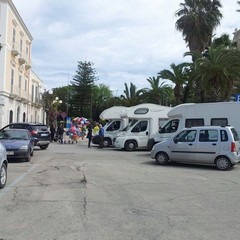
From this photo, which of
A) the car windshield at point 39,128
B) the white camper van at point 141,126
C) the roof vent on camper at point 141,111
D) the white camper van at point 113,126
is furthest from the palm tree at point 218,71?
the car windshield at point 39,128

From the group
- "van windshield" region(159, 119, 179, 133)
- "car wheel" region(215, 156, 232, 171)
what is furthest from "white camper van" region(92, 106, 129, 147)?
"car wheel" region(215, 156, 232, 171)

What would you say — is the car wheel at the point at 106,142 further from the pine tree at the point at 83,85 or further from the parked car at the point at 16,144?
the pine tree at the point at 83,85

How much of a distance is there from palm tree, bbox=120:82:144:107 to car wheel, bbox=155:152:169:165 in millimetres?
47685

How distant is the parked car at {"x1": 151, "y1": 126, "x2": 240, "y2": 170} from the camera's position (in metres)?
14.0

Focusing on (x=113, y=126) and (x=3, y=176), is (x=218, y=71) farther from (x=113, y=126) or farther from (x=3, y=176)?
(x=3, y=176)

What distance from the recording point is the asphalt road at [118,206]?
558 centimetres

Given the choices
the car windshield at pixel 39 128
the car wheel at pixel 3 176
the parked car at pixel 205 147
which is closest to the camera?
the car wheel at pixel 3 176

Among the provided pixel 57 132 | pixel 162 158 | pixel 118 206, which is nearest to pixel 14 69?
pixel 57 132

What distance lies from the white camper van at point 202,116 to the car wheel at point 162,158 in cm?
379

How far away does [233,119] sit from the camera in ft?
56.6

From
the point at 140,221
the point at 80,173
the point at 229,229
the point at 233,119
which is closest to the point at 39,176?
the point at 80,173

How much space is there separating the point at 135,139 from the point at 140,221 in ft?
56.8

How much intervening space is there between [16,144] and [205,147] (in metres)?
7.76

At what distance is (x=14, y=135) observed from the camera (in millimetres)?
16938
